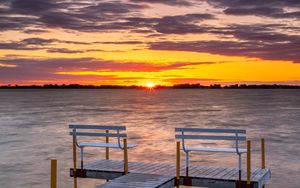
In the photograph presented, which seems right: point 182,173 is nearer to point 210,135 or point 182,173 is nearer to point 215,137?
point 210,135

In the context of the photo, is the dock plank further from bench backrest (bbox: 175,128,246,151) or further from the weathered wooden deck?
bench backrest (bbox: 175,128,246,151)

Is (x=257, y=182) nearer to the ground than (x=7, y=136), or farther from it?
farther from it

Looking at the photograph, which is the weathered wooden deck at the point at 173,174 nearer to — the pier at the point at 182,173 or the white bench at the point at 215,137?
the pier at the point at 182,173

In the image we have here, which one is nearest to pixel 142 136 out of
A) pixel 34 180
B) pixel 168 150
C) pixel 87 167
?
pixel 168 150

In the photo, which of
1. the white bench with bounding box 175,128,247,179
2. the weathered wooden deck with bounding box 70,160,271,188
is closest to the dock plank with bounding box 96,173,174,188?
the weathered wooden deck with bounding box 70,160,271,188

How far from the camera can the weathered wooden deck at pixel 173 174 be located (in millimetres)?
12891

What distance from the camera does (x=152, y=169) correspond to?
14258 millimetres

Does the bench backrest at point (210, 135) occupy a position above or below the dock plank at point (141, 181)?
above

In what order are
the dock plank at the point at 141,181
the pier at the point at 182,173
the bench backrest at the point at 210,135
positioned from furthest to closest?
the bench backrest at the point at 210,135
the pier at the point at 182,173
the dock plank at the point at 141,181

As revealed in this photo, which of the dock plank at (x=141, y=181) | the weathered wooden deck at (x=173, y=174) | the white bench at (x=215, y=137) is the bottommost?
the weathered wooden deck at (x=173, y=174)

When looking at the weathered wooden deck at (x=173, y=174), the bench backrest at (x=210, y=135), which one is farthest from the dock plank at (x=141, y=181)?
the bench backrest at (x=210, y=135)

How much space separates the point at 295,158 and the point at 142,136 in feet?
55.4

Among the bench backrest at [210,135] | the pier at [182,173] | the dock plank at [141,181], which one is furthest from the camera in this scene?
the bench backrest at [210,135]

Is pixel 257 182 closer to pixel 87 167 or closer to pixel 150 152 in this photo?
pixel 87 167
